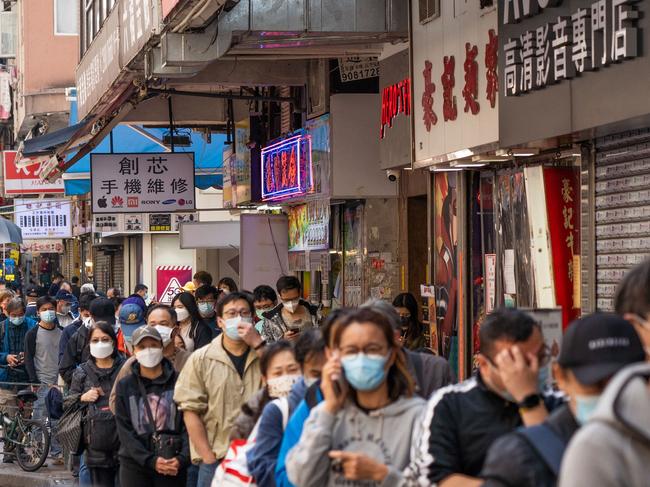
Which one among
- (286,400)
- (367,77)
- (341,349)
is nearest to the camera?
(341,349)

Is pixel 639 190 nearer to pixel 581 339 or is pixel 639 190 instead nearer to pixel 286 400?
pixel 286 400

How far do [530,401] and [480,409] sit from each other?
337 mm

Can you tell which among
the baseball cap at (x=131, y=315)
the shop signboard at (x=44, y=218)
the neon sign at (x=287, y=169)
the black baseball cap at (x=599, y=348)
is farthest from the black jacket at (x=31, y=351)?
the shop signboard at (x=44, y=218)

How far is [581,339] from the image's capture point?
3.77 meters

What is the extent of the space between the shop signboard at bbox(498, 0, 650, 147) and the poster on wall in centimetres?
768

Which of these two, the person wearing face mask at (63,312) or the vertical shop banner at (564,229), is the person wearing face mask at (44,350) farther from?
the vertical shop banner at (564,229)

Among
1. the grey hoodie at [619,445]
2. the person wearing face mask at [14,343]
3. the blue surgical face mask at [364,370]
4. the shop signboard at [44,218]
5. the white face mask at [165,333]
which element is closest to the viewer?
the grey hoodie at [619,445]

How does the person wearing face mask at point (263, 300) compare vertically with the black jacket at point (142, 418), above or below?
above

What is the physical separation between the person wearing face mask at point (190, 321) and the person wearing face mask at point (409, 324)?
2139mm

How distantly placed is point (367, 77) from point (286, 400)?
11383 mm

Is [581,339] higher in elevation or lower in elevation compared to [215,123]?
lower

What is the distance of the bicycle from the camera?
52.3 ft

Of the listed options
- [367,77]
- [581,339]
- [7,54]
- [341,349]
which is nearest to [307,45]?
[367,77]

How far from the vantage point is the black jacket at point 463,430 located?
16.2 feet
